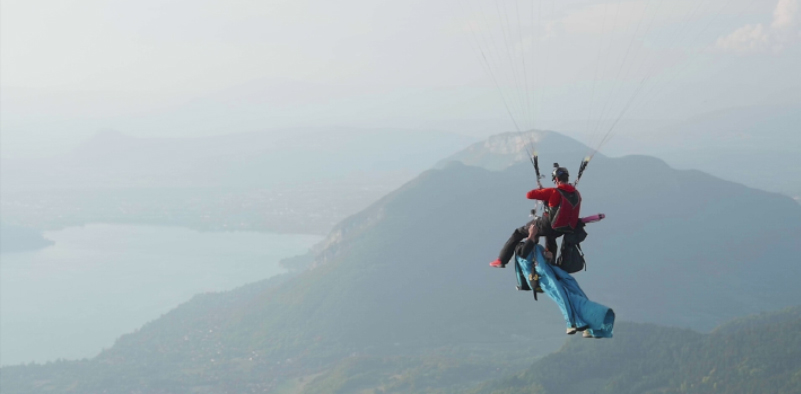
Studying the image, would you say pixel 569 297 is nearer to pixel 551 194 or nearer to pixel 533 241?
pixel 533 241

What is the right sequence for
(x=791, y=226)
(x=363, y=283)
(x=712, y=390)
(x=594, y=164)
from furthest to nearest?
(x=594, y=164)
(x=791, y=226)
(x=363, y=283)
(x=712, y=390)

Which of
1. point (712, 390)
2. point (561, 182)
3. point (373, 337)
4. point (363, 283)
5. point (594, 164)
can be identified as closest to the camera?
point (561, 182)

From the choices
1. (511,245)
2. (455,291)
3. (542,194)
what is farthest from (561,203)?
(455,291)

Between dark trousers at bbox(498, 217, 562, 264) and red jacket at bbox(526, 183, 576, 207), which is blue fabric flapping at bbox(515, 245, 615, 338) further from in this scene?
red jacket at bbox(526, 183, 576, 207)

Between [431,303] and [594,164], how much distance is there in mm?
71310

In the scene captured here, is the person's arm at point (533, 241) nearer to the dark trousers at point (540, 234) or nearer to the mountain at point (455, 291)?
the dark trousers at point (540, 234)

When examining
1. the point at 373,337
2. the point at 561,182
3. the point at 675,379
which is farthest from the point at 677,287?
the point at 561,182

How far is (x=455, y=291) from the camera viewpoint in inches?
6398

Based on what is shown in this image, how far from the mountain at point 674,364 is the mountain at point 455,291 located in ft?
75.2

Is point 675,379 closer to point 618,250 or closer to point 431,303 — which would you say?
point 431,303

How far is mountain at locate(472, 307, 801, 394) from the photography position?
75.6 m

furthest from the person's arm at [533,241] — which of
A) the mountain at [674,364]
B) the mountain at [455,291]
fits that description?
the mountain at [455,291]

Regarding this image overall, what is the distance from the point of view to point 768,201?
195750mm

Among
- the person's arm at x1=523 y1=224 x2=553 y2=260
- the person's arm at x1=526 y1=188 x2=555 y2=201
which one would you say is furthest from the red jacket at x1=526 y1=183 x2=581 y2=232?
the person's arm at x1=523 y1=224 x2=553 y2=260
